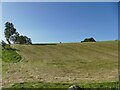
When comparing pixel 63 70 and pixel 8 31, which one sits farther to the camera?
pixel 8 31

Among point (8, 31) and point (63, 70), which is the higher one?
point (8, 31)

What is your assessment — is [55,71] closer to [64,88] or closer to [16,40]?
[64,88]

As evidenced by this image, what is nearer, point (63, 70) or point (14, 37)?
point (63, 70)

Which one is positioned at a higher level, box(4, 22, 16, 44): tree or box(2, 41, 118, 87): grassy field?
box(4, 22, 16, 44): tree

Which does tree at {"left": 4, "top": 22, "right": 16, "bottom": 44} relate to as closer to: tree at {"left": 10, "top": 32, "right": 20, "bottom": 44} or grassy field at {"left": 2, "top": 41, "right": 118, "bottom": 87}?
tree at {"left": 10, "top": 32, "right": 20, "bottom": 44}

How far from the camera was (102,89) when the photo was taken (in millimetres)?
17734

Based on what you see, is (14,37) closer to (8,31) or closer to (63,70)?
(8,31)

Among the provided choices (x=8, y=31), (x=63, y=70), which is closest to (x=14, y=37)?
(x=8, y=31)

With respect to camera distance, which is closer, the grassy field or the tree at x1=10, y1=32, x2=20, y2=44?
the grassy field

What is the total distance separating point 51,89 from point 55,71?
1367 cm

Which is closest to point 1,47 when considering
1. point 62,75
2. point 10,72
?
point 10,72

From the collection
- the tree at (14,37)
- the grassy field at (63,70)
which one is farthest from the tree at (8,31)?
the grassy field at (63,70)

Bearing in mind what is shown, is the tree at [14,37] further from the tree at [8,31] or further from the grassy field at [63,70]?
the grassy field at [63,70]

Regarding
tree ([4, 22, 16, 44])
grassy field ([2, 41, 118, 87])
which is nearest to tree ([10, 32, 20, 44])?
tree ([4, 22, 16, 44])
